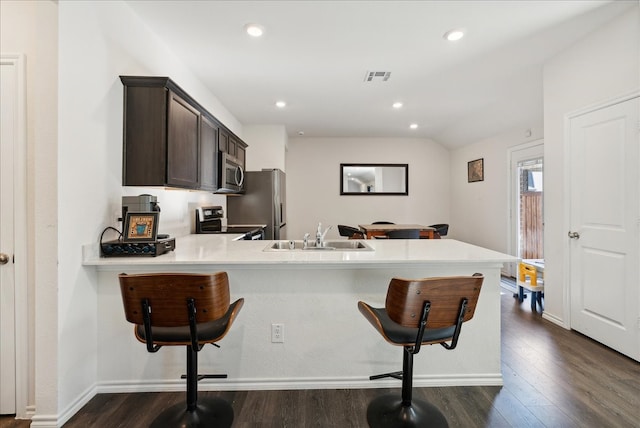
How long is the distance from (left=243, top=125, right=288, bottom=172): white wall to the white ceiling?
686 millimetres

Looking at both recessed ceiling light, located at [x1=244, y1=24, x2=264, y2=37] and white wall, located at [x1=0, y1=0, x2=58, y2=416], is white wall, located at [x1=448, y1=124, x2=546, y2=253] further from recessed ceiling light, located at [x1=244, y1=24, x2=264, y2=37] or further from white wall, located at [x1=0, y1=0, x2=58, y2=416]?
white wall, located at [x1=0, y1=0, x2=58, y2=416]

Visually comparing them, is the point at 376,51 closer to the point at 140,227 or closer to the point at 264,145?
the point at 140,227

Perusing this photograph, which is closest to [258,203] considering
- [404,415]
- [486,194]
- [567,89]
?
[404,415]

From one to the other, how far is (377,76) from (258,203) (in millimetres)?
2502

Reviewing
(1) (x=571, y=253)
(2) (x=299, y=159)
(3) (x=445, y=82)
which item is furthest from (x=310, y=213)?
(1) (x=571, y=253)

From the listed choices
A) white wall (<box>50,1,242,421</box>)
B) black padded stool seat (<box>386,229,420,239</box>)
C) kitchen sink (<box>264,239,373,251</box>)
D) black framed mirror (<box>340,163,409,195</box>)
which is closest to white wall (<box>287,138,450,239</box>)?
black framed mirror (<box>340,163,409,195</box>)

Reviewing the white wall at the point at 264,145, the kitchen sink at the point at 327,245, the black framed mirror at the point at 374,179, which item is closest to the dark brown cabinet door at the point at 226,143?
the kitchen sink at the point at 327,245

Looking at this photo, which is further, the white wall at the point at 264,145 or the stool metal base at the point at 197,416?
the white wall at the point at 264,145

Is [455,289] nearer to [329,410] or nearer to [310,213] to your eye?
[329,410]

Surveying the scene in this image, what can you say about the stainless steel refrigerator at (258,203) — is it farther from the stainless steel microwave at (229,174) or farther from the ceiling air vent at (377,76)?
the ceiling air vent at (377,76)

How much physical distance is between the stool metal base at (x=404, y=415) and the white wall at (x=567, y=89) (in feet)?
7.16

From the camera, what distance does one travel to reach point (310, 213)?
261 inches

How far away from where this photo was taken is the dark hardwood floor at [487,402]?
1.72 metres

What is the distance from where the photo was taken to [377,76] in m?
3.54
